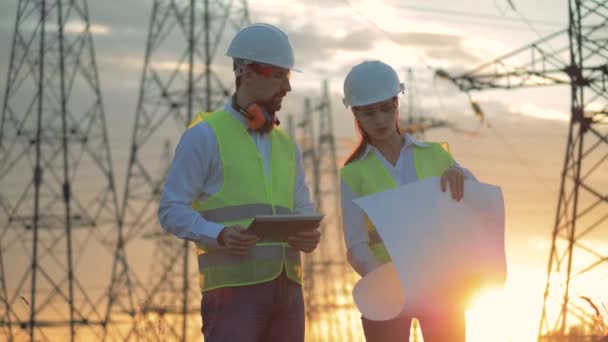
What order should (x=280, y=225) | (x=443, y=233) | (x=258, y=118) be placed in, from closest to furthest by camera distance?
(x=280, y=225) < (x=443, y=233) < (x=258, y=118)

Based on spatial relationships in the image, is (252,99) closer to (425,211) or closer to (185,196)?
(185,196)

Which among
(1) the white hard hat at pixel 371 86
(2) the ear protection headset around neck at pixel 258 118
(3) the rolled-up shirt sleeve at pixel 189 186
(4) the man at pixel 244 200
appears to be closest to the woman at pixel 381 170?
(1) the white hard hat at pixel 371 86

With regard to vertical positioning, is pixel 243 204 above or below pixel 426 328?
above

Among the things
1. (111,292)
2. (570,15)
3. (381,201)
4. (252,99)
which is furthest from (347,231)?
(111,292)

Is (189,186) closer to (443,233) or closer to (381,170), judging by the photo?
(381,170)

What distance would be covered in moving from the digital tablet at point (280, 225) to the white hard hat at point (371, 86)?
2.47 ft

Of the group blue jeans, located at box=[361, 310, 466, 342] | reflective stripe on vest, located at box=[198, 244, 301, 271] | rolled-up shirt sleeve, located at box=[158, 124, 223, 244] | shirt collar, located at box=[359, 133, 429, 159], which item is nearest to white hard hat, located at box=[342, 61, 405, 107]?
shirt collar, located at box=[359, 133, 429, 159]

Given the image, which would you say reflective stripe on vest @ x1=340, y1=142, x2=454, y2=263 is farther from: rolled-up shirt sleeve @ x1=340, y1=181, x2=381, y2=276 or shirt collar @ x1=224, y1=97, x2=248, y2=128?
shirt collar @ x1=224, y1=97, x2=248, y2=128

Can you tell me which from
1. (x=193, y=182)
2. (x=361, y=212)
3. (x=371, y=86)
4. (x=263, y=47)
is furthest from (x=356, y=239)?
(x=263, y=47)

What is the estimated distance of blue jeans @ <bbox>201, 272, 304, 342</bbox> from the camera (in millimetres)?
5902

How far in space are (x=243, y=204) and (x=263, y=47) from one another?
835 mm

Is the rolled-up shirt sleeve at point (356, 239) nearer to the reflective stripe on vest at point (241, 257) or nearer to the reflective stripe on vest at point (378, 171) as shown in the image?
the reflective stripe on vest at point (378, 171)

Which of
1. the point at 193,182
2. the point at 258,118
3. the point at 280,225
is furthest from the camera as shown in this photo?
the point at 258,118

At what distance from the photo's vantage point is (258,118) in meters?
6.17
